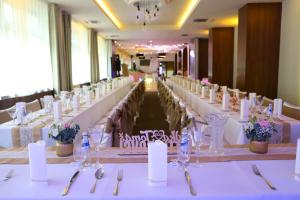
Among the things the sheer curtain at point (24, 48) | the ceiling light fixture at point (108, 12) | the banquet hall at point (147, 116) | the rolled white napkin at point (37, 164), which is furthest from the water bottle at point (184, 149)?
the ceiling light fixture at point (108, 12)

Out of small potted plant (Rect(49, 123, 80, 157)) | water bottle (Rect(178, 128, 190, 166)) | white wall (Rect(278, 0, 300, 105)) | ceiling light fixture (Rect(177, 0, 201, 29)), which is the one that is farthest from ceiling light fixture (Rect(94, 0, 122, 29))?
water bottle (Rect(178, 128, 190, 166))

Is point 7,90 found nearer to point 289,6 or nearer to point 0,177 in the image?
point 0,177

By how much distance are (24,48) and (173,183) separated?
5541mm

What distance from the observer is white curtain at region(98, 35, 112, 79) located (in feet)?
48.0

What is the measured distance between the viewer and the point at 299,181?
142 centimetres

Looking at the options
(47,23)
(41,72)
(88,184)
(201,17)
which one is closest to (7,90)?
(41,72)

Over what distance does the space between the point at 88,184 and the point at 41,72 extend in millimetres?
5927

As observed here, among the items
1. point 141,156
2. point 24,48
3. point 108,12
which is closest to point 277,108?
point 141,156

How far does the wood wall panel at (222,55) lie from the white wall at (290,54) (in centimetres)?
378

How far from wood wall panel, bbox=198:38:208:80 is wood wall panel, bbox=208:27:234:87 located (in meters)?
3.70

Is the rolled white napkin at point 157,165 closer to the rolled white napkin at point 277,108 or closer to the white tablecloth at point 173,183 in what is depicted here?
the white tablecloth at point 173,183

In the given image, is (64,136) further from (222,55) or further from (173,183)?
(222,55)

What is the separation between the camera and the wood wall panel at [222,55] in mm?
10281

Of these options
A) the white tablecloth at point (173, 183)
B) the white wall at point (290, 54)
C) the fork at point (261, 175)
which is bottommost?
the white tablecloth at point (173, 183)
